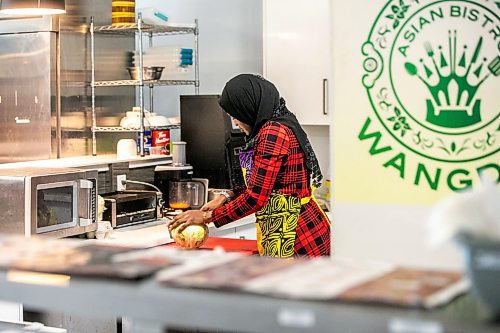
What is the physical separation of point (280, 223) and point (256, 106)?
56 cm

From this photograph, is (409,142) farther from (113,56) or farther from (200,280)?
(113,56)

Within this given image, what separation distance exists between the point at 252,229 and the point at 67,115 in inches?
55.7

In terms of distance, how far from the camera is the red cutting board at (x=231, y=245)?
453 centimetres

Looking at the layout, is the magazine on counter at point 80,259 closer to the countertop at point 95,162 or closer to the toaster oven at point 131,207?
the toaster oven at point 131,207

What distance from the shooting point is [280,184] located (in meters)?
4.14

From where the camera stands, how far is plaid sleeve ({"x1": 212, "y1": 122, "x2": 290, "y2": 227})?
158 inches

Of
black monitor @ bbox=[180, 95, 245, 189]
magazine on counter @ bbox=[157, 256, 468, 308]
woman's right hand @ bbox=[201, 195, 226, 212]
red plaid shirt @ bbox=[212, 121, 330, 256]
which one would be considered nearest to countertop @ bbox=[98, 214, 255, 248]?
woman's right hand @ bbox=[201, 195, 226, 212]

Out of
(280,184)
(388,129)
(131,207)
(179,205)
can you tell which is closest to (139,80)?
(179,205)

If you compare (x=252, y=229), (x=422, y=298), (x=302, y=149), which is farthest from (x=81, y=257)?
(x=252, y=229)

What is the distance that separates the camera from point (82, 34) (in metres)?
5.92

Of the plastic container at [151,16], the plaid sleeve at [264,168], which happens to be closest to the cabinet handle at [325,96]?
the plastic container at [151,16]

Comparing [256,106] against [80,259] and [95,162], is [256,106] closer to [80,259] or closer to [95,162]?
[95,162]

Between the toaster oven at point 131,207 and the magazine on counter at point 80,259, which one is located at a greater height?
the magazine on counter at point 80,259

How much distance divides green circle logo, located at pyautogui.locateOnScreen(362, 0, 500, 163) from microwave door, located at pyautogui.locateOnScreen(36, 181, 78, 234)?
2226 millimetres
